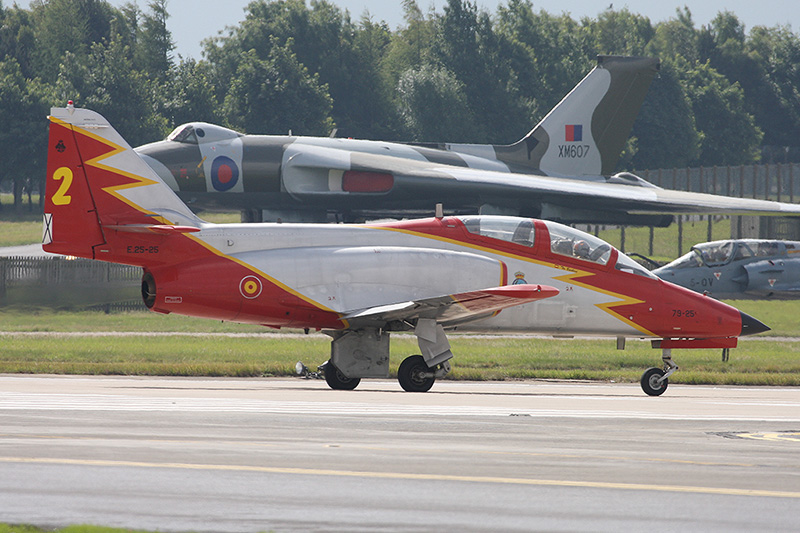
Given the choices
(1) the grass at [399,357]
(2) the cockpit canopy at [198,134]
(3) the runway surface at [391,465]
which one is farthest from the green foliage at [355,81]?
(3) the runway surface at [391,465]

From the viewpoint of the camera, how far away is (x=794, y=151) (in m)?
111

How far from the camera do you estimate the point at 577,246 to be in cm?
1516

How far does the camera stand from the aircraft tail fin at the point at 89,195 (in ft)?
47.1

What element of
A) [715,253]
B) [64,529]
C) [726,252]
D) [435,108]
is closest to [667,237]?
[726,252]

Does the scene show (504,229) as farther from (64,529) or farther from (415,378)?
(64,529)

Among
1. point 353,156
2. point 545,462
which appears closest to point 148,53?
point 353,156

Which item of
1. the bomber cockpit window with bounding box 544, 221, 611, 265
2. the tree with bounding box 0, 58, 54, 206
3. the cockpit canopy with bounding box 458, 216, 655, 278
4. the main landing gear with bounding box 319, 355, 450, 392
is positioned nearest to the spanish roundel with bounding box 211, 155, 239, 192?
the cockpit canopy with bounding box 458, 216, 655, 278

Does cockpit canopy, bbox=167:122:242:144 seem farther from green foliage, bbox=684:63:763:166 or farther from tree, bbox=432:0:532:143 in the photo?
green foliage, bbox=684:63:763:166

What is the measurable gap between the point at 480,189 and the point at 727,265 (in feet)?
24.1

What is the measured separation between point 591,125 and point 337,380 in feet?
65.8

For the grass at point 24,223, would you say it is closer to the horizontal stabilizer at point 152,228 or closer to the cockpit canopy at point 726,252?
the cockpit canopy at point 726,252

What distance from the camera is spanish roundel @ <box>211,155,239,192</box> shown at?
93.5ft

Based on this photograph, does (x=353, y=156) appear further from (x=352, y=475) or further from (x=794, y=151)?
(x=794, y=151)

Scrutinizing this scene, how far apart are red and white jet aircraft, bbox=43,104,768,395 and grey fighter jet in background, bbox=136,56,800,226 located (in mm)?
13710
